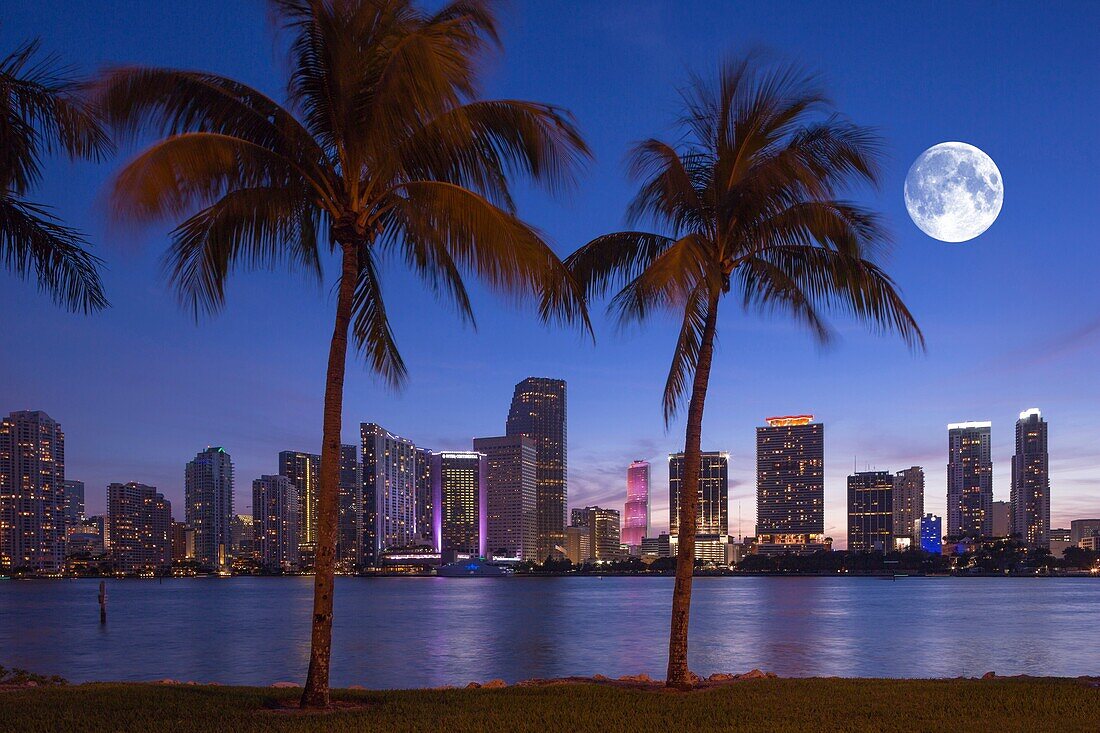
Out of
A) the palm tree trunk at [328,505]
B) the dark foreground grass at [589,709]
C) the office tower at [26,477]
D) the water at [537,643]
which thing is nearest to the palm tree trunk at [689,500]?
the dark foreground grass at [589,709]

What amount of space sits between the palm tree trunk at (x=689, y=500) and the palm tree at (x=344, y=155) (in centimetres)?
264

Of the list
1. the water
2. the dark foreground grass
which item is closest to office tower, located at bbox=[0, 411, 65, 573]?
the water

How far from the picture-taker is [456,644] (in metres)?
49.6

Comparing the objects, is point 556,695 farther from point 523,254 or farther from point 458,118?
point 458,118

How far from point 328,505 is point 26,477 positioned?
20801 centimetres

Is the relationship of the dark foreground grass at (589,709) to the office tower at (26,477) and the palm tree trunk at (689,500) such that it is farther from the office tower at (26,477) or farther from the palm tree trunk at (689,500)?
the office tower at (26,477)

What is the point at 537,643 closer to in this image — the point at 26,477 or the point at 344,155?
the point at 344,155

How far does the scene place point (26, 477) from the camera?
18775 cm

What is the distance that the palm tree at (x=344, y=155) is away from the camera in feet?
31.7

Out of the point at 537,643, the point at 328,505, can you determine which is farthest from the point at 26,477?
the point at 328,505

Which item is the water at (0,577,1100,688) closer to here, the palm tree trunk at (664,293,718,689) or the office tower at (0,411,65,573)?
the palm tree trunk at (664,293,718,689)

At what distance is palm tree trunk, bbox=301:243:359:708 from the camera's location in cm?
1008

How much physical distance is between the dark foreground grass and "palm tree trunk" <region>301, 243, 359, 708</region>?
513 millimetres

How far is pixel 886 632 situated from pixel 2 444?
531 feet
